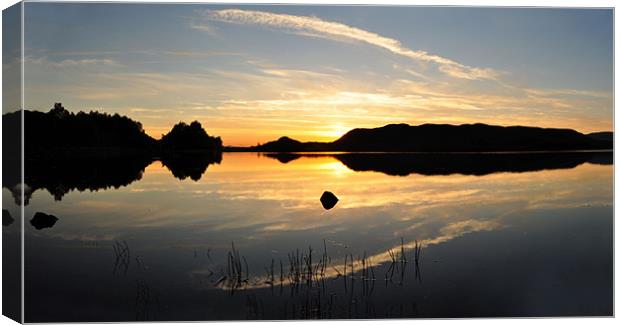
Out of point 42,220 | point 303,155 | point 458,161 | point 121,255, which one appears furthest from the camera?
point 458,161

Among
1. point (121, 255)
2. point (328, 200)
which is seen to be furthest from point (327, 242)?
point (121, 255)

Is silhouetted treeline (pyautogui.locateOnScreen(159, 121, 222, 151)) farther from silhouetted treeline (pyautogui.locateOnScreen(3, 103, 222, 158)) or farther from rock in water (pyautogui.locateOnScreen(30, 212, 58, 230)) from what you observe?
rock in water (pyautogui.locateOnScreen(30, 212, 58, 230))

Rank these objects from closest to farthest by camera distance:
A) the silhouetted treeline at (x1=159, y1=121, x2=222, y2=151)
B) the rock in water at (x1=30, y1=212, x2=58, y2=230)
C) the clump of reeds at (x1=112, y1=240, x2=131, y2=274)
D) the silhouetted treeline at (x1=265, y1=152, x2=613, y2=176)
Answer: the rock in water at (x1=30, y1=212, x2=58, y2=230) < the clump of reeds at (x1=112, y1=240, x2=131, y2=274) < the silhouetted treeline at (x1=159, y1=121, x2=222, y2=151) < the silhouetted treeline at (x1=265, y1=152, x2=613, y2=176)

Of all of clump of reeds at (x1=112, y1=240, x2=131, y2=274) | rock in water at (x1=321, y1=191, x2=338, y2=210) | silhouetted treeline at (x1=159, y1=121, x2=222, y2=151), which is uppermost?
silhouetted treeline at (x1=159, y1=121, x2=222, y2=151)

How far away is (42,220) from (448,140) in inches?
169

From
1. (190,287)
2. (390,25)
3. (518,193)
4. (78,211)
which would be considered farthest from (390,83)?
(78,211)

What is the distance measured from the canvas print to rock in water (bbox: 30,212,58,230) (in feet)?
0.09

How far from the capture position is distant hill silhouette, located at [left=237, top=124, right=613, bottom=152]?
7.02 metres

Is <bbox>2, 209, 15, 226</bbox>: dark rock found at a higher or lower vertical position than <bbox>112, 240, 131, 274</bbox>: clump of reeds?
higher

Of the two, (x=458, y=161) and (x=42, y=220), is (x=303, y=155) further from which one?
(x=42, y=220)

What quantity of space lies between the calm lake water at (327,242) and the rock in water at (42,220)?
58mm

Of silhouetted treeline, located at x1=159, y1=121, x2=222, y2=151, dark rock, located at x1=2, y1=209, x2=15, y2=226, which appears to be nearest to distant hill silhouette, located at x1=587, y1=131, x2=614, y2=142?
silhouetted treeline, located at x1=159, y1=121, x2=222, y2=151

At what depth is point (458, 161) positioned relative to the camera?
7660 millimetres

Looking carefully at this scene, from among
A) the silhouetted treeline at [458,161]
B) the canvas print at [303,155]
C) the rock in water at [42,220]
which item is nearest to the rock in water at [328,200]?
the canvas print at [303,155]
